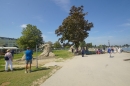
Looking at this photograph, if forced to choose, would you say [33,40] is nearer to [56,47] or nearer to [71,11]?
[71,11]

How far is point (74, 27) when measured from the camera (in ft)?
110

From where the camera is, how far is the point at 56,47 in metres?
105

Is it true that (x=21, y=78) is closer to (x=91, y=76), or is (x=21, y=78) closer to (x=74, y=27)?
(x=91, y=76)

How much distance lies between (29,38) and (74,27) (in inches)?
1259

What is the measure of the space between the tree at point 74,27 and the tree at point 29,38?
78.9 feet

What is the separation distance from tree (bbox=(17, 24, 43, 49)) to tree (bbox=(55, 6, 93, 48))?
24.1 metres

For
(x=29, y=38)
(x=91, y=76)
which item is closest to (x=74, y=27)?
(x=91, y=76)

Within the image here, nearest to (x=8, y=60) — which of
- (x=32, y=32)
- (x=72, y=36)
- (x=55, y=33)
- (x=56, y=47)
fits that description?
(x=72, y=36)

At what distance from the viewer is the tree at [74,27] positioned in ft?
108

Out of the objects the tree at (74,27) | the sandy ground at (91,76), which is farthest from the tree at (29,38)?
the sandy ground at (91,76)

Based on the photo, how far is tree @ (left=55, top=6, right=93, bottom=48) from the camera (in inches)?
1302

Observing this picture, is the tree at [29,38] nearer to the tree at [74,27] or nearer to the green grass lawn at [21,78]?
the tree at [74,27]

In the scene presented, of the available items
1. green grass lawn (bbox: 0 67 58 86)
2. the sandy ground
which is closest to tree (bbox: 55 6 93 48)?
the sandy ground

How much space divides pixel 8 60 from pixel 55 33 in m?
26.7
